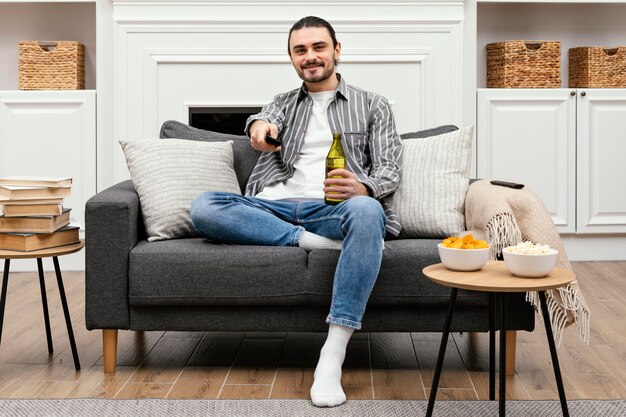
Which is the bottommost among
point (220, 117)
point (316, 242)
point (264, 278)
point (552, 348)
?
point (552, 348)

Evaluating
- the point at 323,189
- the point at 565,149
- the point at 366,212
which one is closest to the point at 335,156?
the point at 323,189

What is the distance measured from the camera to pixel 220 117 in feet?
14.9

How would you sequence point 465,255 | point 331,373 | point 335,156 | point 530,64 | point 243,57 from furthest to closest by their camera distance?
1. point 530,64
2. point 243,57
3. point 335,156
4. point 331,373
5. point 465,255

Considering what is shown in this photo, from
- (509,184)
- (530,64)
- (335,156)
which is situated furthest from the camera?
(530,64)

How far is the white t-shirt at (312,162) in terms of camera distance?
2.92 m

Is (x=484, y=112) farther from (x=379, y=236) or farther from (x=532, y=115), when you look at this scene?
(x=379, y=236)

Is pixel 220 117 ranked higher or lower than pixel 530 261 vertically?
higher

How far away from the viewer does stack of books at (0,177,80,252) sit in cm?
262

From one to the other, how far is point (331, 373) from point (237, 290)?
15.9 inches

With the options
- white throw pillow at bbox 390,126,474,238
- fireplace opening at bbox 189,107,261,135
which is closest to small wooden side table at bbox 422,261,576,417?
white throw pillow at bbox 390,126,474,238

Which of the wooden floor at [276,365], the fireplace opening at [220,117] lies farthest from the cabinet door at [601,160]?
the fireplace opening at [220,117]

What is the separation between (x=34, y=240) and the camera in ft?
8.55

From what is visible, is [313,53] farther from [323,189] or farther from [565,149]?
[565,149]

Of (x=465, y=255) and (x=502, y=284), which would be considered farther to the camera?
(x=465, y=255)
